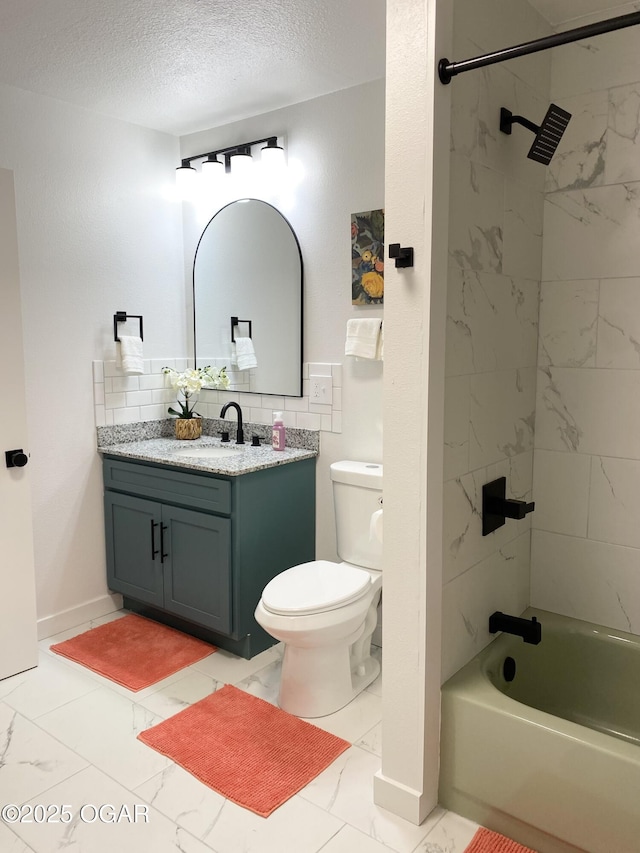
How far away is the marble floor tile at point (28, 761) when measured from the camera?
82.3 inches

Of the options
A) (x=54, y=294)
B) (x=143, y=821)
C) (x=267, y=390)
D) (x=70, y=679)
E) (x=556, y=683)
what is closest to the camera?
(x=143, y=821)

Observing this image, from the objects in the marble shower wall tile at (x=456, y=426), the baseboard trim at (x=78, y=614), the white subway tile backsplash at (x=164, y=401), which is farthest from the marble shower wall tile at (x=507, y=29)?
the baseboard trim at (x=78, y=614)

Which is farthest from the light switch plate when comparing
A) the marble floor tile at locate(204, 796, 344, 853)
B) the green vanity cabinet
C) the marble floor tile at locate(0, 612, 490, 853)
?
the marble floor tile at locate(204, 796, 344, 853)

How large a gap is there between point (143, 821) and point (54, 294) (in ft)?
7.24

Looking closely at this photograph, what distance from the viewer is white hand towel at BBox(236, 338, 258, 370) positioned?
3385 millimetres

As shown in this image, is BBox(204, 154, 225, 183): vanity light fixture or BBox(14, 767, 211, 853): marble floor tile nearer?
BBox(14, 767, 211, 853): marble floor tile

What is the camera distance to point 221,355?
352 centimetres

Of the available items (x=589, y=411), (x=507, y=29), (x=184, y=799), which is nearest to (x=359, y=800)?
(x=184, y=799)

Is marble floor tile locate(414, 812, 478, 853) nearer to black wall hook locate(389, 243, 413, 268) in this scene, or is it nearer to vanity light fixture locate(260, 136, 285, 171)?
black wall hook locate(389, 243, 413, 268)

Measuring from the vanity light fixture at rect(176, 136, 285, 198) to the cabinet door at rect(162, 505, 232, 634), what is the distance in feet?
5.45

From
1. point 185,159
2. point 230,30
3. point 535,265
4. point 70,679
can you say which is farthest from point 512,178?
point 70,679

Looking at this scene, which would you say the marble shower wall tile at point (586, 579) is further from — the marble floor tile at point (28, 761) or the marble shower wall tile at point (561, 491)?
the marble floor tile at point (28, 761)

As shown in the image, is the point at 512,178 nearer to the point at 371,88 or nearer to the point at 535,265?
the point at 535,265

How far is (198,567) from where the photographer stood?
294 centimetres
